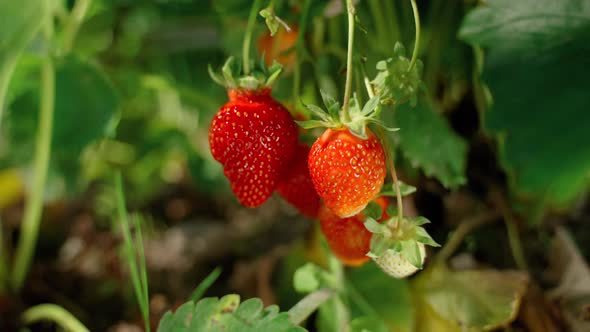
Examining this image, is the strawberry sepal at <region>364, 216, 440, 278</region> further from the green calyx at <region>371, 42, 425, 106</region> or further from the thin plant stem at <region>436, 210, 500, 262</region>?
the thin plant stem at <region>436, 210, 500, 262</region>

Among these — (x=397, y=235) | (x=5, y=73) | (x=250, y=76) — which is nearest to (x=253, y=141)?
(x=250, y=76)

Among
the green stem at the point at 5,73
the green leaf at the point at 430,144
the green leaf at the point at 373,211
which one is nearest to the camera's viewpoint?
the green leaf at the point at 373,211

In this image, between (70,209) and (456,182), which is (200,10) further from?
(70,209)

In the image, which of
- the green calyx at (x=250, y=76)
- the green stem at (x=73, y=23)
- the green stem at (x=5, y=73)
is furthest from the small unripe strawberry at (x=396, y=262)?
the green stem at (x=73, y=23)

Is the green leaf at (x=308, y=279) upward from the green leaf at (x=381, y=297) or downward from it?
upward

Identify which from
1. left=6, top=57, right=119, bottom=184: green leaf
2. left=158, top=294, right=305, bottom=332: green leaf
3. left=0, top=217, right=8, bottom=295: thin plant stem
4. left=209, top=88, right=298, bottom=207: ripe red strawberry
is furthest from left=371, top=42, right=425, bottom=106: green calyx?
left=0, top=217, right=8, bottom=295: thin plant stem

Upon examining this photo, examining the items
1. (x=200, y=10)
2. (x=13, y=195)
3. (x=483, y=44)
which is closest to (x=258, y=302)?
(x=483, y=44)

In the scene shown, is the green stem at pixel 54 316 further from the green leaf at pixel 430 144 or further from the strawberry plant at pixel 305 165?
the green leaf at pixel 430 144
